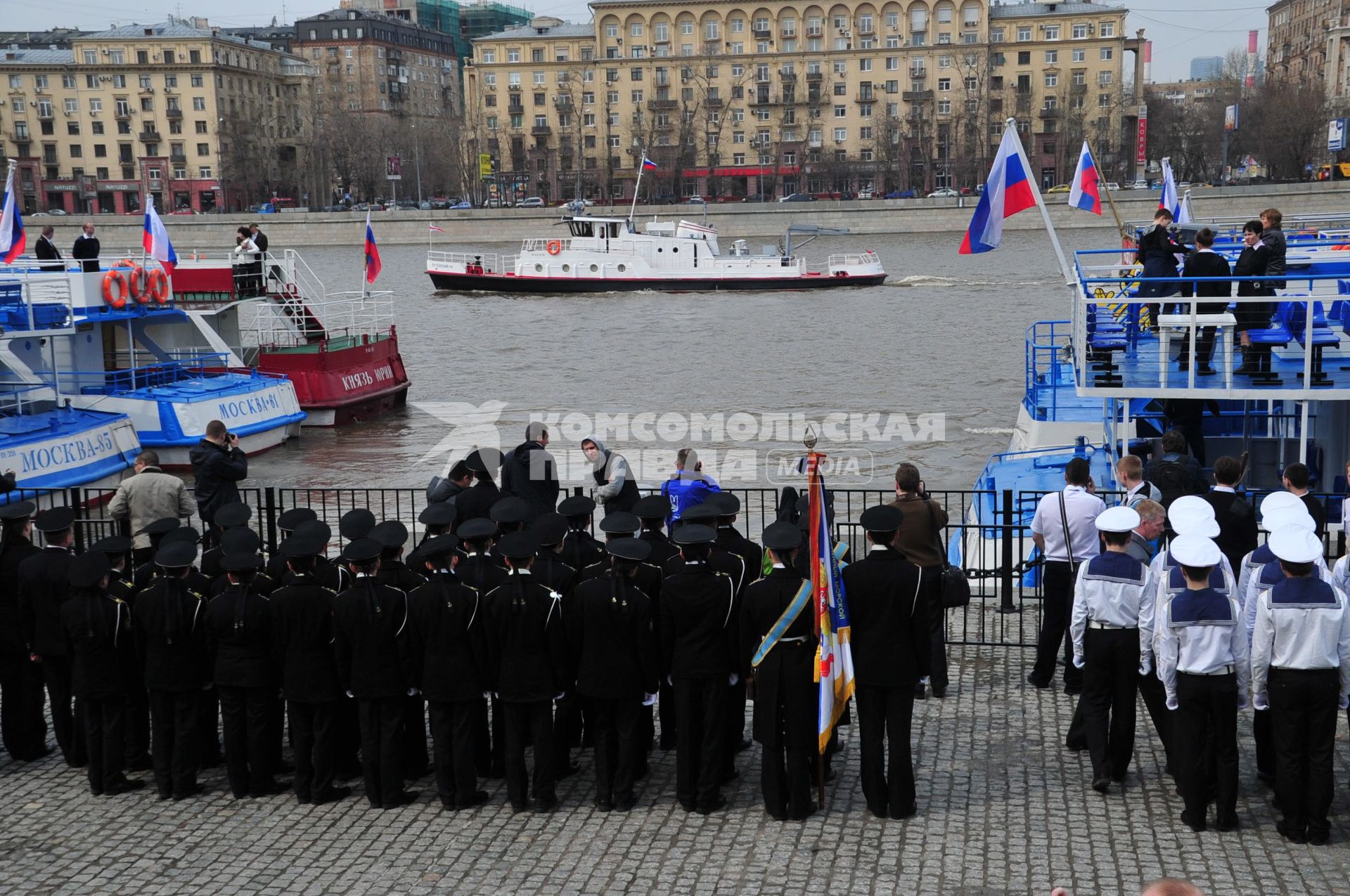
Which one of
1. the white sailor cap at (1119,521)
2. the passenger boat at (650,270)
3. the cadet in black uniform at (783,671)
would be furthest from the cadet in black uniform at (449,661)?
the passenger boat at (650,270)

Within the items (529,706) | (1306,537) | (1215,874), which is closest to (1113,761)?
(1215,874)

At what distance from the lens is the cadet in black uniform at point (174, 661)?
26.0 ft

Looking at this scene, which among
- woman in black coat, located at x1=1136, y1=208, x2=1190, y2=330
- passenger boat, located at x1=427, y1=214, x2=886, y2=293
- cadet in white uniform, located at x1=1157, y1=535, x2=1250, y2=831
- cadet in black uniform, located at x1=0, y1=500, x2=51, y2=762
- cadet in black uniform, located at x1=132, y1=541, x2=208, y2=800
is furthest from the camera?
passenger boat, located at x1=427, y1=214, x2=886, y2=293

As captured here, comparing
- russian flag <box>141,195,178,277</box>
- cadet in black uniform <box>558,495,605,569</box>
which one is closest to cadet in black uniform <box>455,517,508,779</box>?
cadet in black uniform <box>558,495,605,569</box>

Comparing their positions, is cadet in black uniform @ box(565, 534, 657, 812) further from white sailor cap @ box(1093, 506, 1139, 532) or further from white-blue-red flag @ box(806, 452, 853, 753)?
white sailor cap @ box(1093, 506, 1139, 532)

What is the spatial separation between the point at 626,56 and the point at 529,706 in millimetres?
133051

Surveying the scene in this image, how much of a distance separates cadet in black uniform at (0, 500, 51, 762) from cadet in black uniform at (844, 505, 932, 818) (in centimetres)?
523

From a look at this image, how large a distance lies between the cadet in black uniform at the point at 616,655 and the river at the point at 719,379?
1436 cm

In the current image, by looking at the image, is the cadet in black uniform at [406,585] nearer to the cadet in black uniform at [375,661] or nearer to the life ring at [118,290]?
the cadet in black uniform at [375,661]

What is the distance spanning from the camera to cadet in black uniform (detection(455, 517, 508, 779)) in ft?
25.6

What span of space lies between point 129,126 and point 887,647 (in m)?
146

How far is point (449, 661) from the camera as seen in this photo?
25.3ft

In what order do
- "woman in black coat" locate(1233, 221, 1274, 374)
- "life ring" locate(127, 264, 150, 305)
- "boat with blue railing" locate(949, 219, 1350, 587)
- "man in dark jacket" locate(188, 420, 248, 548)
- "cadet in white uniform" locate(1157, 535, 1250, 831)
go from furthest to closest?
"life ring" locate(127, 264, 150, 305)
"woman in black coat" locate(1233, 221, 1274, 374)
"boat with blue railing" locate(949, 219, 1350, 587)
"man in dark jacket" locate(188, 420, 248, 548)
"cadet in white uniform" locate(1157, 535, 1250, 831)

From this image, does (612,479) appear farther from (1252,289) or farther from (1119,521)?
(1252,289)
